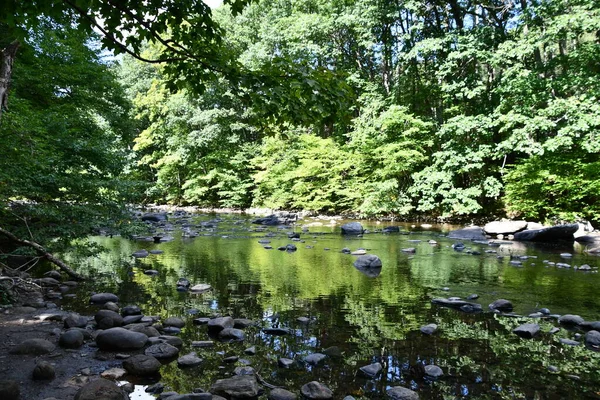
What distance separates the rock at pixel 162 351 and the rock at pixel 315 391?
4.42 ft

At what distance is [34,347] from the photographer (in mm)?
3648

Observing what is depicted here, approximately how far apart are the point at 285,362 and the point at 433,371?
126 centimetres

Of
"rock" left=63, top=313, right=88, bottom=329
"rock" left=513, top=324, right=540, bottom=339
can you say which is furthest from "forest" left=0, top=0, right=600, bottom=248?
"rock" left=513, top=324, right=540, bottom=339

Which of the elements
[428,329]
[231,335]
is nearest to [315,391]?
[231,335]

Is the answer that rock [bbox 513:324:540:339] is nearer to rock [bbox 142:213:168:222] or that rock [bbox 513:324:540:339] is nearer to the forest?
the forest

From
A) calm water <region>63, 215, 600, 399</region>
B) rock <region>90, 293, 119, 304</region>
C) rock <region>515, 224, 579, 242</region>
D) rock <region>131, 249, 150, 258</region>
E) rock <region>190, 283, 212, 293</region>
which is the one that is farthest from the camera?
rock <region>515, 224, 579, 242</region>

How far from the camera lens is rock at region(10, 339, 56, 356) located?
11.8ft

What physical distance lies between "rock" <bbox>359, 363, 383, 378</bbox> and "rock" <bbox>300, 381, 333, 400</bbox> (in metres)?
0.47

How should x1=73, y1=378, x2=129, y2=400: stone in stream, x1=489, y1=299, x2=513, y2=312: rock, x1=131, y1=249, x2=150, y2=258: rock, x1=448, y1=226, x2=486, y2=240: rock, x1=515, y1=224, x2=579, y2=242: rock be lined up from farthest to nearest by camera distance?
x1=448, y1=226, x2=486, y2=240: rock → x1=515, y1=224, x2=579, y2=242: rock → x1=131, y1=249, x2=150, y2=258: rock → x1=489, y1=299, x2=513, y2=312: rock → x1=73, y1=378, x2=129, y2=400: stone in stream

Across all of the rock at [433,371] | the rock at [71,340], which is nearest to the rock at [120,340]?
the rock at [71,340]

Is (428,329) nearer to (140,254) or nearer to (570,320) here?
(570,320)

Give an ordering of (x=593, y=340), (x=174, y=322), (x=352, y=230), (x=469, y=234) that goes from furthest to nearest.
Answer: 1. (x=352, y=230)
2. (x=469, y=234)
3. (x=174, y=322)
4. (x=593, y=340)

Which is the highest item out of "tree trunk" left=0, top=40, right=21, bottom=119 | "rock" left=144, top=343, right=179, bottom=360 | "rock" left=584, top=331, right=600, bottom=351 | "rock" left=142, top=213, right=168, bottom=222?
"tree trunk" left=0, top=40, right=21, bottom=119

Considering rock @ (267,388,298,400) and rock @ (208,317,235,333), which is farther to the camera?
rock @ (208,317,235,333)
